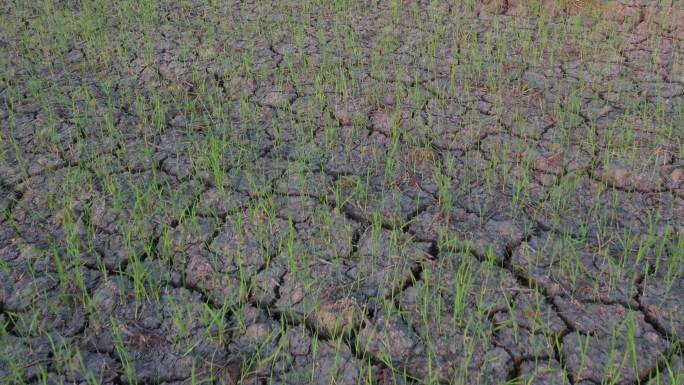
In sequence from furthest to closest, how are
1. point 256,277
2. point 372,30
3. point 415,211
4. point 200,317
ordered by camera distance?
point 372,30 < point 415,211 < point 256,277 < point 200,317

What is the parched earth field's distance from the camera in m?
1.68

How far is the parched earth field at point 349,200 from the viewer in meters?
1.68

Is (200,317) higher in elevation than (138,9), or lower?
lower

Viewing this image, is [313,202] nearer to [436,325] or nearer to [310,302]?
[310,302]

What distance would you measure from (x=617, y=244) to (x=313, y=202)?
1044 millimetres

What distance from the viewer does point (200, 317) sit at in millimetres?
1791

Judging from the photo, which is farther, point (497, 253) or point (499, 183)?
point (499, 183)

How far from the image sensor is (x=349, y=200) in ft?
7.48

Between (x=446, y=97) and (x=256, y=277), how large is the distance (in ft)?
4.83

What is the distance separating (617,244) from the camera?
203 cm

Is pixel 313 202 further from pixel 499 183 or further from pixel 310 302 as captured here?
pixel 499 183

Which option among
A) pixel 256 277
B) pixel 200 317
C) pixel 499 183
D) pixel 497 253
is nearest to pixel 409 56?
pixel 499 183

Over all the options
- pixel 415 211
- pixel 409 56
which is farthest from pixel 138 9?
pixel 415 211

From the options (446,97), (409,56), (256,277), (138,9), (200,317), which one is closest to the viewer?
(200,317)
